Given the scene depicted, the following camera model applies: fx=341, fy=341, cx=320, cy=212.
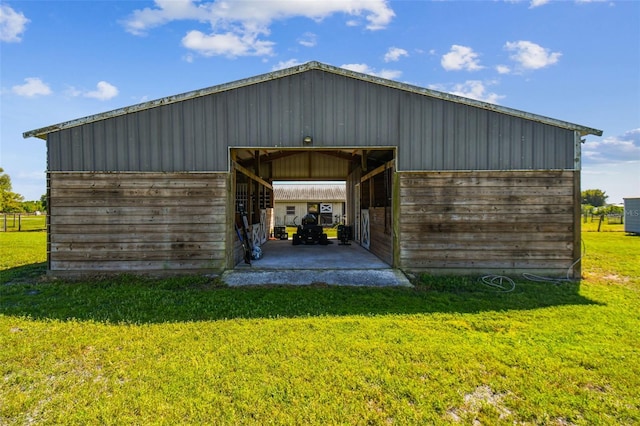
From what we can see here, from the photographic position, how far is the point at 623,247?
1220 centimetres

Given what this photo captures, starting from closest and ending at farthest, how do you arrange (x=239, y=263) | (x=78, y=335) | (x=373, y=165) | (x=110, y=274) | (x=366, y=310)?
(x=78, y=335), (x=366, y=310), (x=110, y=274), (x=239, y=263), (x=373, y=165)

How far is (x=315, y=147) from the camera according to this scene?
717 cm

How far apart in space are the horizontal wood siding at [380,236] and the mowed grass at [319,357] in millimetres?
2471

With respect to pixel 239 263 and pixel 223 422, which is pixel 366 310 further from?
pixel 239 263

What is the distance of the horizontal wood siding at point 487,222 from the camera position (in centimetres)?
710

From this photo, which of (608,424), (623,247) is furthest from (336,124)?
(623,247)

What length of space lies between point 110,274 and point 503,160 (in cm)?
846

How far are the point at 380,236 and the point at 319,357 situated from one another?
6.47 m

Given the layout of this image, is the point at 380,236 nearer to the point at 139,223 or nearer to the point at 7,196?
the point at 139,223

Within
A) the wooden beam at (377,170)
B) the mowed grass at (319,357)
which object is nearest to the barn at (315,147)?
the wooden beam at (377,170)

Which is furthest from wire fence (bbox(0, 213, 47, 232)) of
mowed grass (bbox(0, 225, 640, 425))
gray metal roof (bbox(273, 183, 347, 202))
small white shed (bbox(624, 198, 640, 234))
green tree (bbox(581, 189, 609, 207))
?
green tree (bbox(581, 189, 609, 207))

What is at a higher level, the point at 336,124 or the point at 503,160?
the point at 336,124

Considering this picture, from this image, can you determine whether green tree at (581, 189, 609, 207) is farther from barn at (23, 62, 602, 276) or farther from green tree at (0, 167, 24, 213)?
green tree at (0, 167, 24, 213)

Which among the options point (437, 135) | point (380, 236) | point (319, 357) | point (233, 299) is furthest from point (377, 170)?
point (319, 357)
